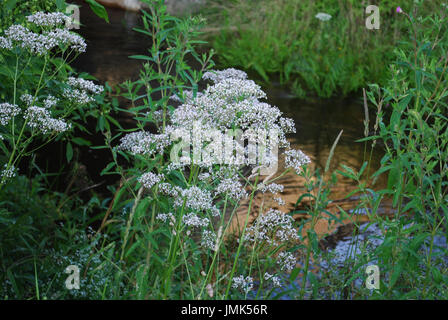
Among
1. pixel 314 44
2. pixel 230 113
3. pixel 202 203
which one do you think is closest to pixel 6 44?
pixel 230 113

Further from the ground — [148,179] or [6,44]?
[6,44]

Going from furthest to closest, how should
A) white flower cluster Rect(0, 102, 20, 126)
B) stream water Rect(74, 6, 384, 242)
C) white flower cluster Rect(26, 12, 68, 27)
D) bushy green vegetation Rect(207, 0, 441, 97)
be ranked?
bushy green vegetation Rect(207, 0, 441, 97) → stream water Rect(74, 6, 384, 242) → white flower cluster Rect(26, 12, 68, 27) → white flower cluster Rect(0, 102, 20, 126)

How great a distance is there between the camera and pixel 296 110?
20.4 ft

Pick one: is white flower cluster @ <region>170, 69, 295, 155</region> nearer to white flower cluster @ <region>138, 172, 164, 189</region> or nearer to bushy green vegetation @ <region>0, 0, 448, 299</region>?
bushy green vegetation @ <region>0, 0, 448, 299</region>

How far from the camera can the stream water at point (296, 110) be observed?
452 cm

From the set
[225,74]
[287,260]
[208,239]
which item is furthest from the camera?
[225,74]

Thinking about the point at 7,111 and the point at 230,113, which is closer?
the point at 230,113

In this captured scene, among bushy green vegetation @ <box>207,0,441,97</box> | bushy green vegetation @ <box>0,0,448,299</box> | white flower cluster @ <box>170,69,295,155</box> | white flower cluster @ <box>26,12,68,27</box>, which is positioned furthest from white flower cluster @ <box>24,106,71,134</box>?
bushy green vegetation @ <box>207,0,441,97</box>

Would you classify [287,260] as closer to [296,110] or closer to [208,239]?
[208,239]

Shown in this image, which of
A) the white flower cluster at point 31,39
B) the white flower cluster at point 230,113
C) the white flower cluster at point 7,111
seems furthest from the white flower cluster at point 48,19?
the white flower cluster at point 230,113

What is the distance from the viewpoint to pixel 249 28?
8344 mm

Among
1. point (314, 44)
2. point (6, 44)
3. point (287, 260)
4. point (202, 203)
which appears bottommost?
point (287, 260)

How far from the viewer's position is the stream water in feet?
14.8
